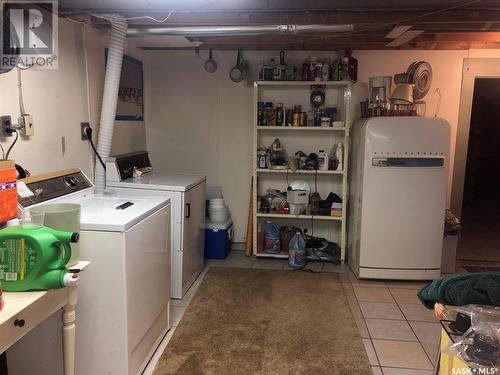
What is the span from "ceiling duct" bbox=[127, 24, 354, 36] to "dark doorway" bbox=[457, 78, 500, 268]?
2826mm

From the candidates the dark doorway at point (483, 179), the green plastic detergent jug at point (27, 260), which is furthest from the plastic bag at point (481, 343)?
the dark doorway at point (483, 179)

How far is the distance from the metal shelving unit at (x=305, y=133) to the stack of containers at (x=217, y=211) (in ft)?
1.09

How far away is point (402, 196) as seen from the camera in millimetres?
3502

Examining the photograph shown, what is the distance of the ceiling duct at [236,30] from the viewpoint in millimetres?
2959

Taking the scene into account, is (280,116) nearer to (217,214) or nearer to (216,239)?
(217,214)

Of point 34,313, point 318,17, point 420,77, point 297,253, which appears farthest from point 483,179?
point 34,313

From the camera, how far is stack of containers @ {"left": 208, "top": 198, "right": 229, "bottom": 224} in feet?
13.6

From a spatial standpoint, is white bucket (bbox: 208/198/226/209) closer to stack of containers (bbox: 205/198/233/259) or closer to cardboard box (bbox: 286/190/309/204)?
stack of containers (bbox: 205/198/233/259)

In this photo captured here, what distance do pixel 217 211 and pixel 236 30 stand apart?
6.05 ft

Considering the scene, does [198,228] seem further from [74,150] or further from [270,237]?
[74,150]

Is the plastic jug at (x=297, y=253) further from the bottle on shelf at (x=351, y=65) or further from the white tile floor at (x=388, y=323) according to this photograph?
the bottle on shelf at (x=351, y=65)

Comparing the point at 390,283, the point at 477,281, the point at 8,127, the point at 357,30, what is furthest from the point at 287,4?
the point at 390,283

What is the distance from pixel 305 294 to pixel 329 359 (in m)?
0.94

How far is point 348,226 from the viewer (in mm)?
4145
